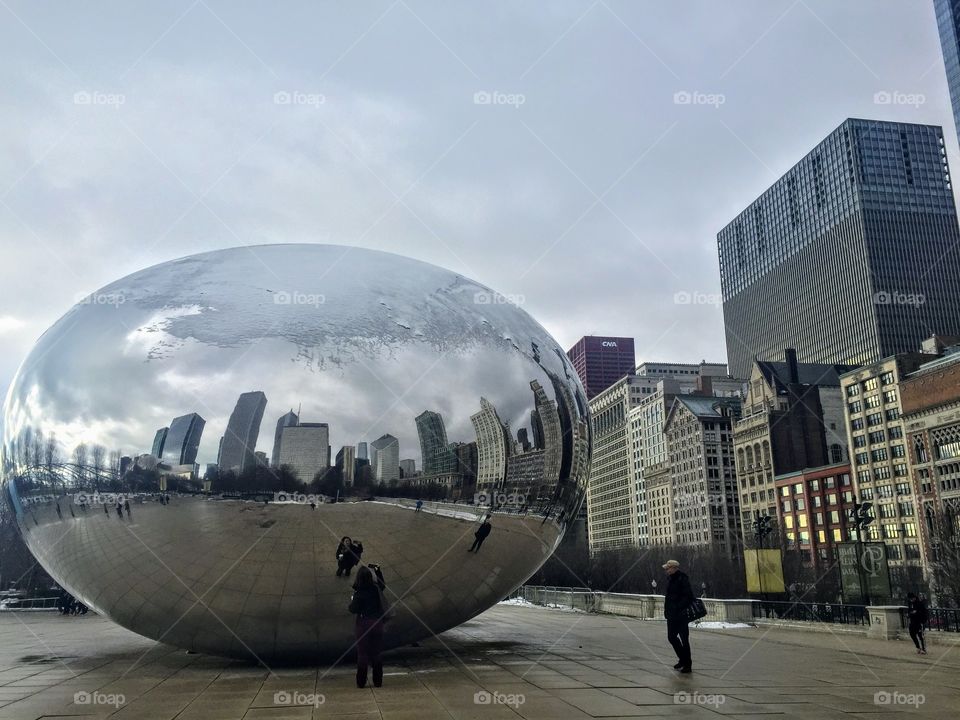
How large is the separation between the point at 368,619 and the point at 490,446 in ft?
7.22

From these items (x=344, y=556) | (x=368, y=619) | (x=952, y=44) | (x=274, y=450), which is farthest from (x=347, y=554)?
(x=952, y=44)

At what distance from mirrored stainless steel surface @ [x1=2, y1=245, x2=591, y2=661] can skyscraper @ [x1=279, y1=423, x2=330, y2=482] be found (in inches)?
A: 0.6

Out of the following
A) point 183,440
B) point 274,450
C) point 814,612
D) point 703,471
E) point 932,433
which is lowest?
point 814,612

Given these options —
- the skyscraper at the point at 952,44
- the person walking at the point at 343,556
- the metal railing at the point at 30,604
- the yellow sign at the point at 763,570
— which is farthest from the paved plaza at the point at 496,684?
the skyscraper at the point at 952,44

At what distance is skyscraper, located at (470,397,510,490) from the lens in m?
8.34

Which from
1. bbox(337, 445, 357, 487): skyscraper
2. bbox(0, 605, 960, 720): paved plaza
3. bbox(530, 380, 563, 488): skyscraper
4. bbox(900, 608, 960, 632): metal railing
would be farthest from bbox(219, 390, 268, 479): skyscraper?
bbox(900, 608, 960, 632): metal railing

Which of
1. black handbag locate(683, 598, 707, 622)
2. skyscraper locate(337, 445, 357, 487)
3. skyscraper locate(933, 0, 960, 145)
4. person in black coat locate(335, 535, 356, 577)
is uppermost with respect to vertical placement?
skyscraper locate(933, 0, 960, 145)

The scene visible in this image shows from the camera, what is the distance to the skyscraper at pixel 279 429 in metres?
7.44

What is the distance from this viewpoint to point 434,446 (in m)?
7.98

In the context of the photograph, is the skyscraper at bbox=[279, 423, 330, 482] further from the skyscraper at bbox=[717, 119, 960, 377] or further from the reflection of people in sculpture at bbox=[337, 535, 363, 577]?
the skyscraper at bbox=[717, 119, 960, 377]

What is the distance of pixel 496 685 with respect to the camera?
7.98 m

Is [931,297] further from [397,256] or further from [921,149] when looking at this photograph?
[397,256]

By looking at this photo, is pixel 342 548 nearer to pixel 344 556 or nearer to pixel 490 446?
pixel 344 556

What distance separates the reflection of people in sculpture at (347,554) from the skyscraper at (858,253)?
153 m
